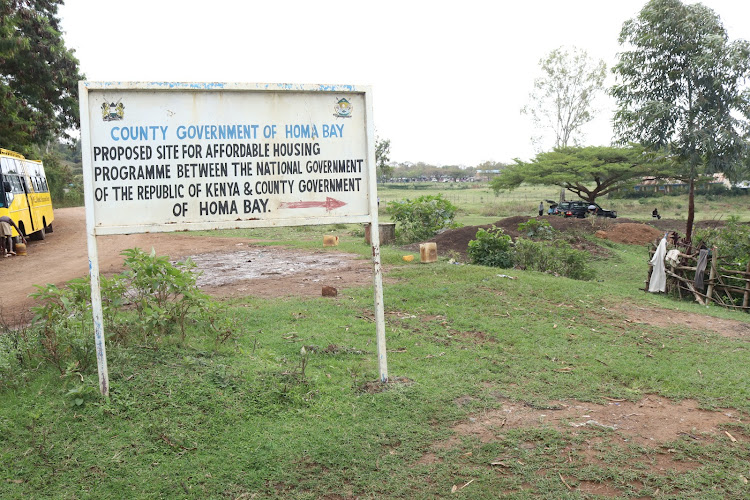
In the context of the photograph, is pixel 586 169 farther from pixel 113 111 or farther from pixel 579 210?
pixel 113 111

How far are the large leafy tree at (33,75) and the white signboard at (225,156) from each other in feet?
46.3

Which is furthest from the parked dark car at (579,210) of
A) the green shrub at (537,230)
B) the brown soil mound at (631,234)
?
the green shrub at (537,230)

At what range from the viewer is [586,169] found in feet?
101

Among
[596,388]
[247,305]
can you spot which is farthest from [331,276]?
[596,388]

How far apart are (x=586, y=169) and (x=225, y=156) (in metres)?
29.3

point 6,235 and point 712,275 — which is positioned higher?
point 6,235

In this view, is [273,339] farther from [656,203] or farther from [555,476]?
[656,203]

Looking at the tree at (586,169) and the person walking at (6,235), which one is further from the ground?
the tree at (586,169)

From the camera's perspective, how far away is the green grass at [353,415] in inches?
140

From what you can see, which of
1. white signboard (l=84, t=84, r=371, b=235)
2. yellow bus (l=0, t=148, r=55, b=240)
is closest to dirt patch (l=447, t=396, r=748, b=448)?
white signboard (l=84, t=84, r=371, b=235)

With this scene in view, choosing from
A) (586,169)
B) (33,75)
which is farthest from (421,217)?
(586,169)

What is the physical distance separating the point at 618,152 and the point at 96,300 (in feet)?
108

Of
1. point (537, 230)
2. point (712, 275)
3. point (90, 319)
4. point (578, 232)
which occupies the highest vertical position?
point (90, 319)

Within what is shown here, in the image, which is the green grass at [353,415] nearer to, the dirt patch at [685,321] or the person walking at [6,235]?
the dirt patch at [685,321]
